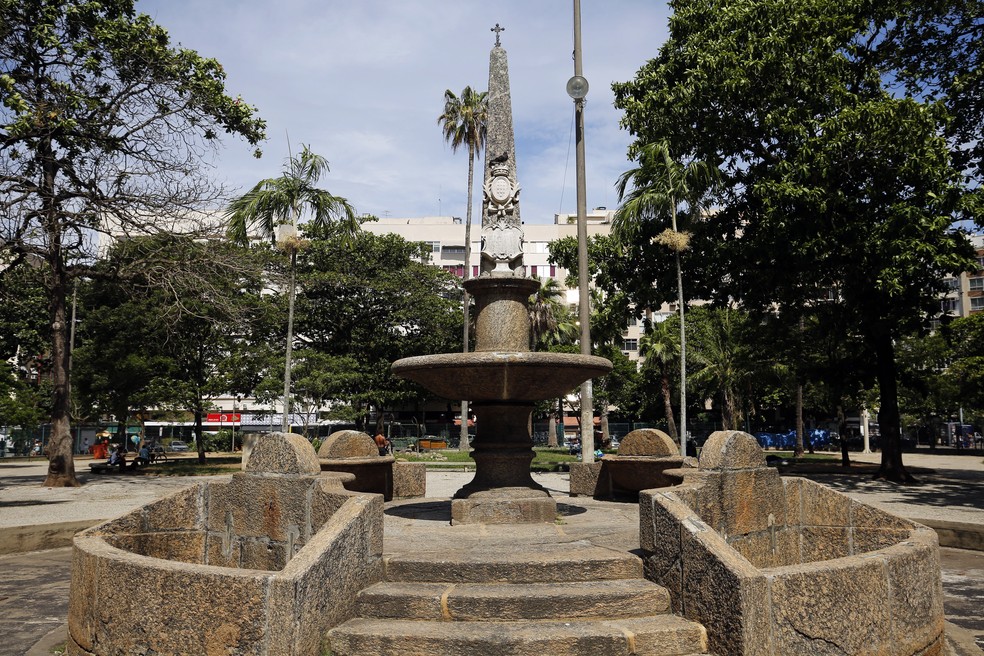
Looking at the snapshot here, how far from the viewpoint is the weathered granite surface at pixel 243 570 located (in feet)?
14.4

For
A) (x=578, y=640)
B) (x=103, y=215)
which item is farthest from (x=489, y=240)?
(x=103, y=215)

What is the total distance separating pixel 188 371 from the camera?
3222 cm

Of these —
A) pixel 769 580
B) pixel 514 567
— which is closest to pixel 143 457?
pixel 514 567

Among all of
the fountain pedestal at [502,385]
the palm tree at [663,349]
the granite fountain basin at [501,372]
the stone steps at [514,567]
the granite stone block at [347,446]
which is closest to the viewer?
the stone steps at [514,567]

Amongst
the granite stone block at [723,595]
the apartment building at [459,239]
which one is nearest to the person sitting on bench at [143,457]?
the granite stone block at [723,595]

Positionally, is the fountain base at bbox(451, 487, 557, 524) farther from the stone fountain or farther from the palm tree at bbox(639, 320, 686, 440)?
the palm tree at bbox(639, 320, 686, 440)

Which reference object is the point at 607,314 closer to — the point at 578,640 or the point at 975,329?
the point at 578,640

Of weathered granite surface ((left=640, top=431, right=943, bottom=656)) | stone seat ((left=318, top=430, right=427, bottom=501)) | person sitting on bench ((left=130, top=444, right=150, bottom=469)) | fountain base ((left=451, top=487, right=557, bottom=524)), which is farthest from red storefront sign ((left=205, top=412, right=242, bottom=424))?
weathered granite surface ((left=640, top=431, right=943, bottom=656))

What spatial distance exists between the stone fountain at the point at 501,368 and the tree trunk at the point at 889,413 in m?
14.3

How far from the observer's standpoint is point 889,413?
66.8 ft

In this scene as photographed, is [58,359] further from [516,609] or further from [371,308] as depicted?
[371,308]

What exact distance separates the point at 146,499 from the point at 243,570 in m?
15.2

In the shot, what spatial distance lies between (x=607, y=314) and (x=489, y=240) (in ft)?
47.5

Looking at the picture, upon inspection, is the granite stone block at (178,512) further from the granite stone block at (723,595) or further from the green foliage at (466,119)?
the green foliage at (466,119)
